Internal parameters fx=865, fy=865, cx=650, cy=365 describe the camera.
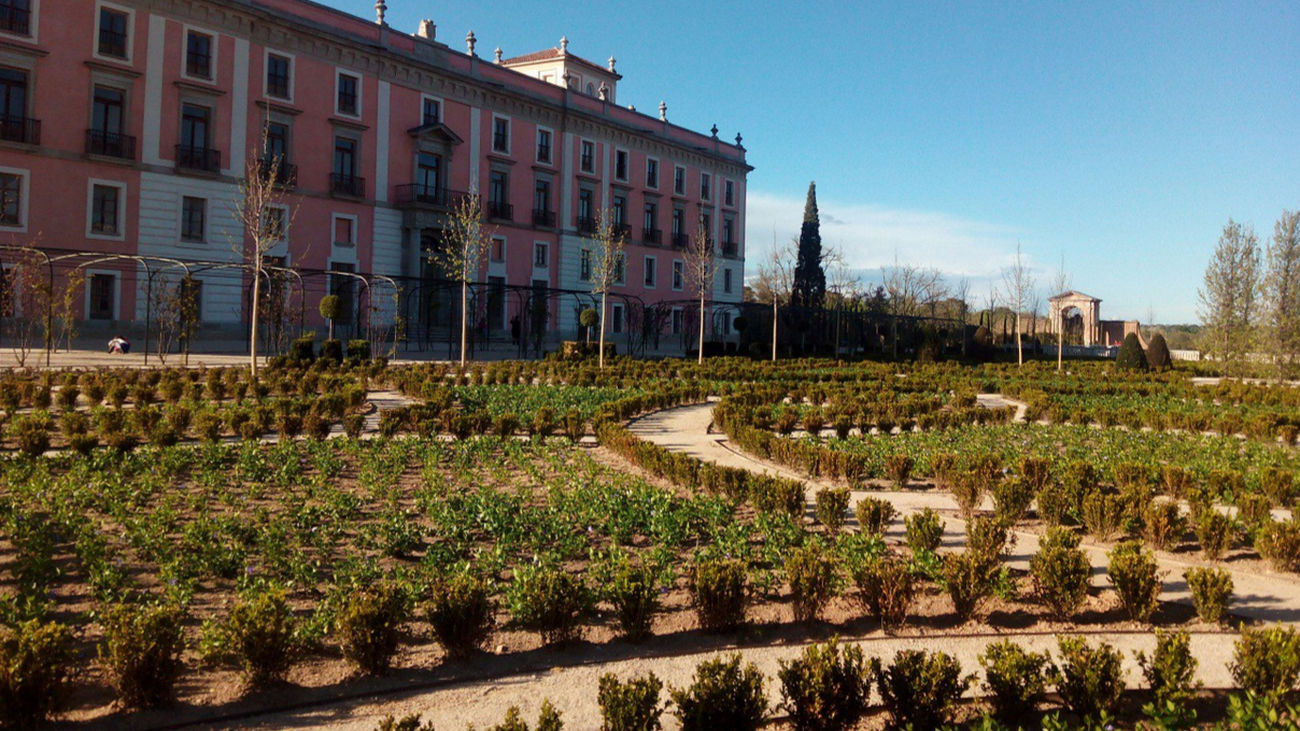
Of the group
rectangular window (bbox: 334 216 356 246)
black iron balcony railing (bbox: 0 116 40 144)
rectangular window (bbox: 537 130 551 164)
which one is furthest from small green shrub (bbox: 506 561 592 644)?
rectangular window (bbox: 537 130 551 164)

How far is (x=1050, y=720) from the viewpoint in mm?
3367

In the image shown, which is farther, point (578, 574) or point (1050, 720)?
point (578, 574)

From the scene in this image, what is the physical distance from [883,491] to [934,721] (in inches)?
212

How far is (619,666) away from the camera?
4.51 meters

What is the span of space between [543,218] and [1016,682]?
40.0 metres

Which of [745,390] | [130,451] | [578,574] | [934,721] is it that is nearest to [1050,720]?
[934,721]

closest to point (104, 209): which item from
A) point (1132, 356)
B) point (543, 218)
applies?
point (543, 218)

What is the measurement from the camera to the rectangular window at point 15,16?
1000 inches

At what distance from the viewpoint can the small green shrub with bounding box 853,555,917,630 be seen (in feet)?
16.5

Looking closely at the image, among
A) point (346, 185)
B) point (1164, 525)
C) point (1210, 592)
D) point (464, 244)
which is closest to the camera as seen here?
point (1210, 592)

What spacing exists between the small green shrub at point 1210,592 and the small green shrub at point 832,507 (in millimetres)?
2452

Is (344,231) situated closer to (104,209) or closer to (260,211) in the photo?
(104,209)

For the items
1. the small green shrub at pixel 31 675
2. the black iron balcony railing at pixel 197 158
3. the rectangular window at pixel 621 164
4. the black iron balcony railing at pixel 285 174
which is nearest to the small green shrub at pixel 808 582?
the small green shrub at pixel 31 675

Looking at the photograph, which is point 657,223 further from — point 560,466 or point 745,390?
point 560,466
